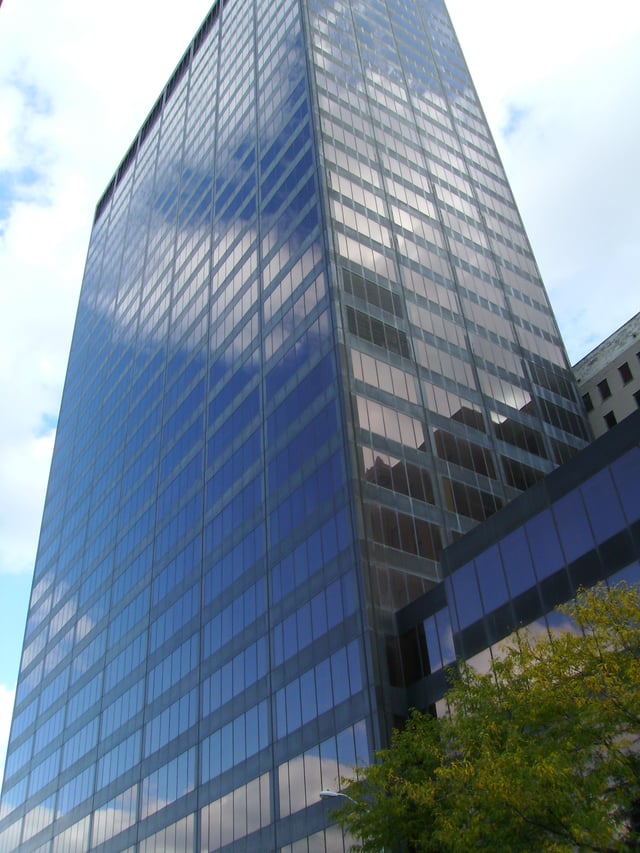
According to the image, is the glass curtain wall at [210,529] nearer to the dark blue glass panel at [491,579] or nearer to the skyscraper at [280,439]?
the skyscraper at [280,439]

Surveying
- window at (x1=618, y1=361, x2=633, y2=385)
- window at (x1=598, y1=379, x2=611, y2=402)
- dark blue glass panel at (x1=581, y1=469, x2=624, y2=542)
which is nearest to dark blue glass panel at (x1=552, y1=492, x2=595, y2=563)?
dark blue glass panel at (x1=581, y1=469, x2=624, y2=542)

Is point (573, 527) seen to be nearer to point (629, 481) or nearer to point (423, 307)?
point (629, 481)

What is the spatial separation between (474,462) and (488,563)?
64.9ft

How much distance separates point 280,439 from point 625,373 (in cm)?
3308

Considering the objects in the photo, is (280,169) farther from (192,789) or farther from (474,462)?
(192,789)

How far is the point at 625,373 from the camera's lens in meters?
75.5

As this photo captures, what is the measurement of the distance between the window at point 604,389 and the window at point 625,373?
6.84 ft

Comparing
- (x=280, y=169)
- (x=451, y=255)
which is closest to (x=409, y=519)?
(x=451, y=255)

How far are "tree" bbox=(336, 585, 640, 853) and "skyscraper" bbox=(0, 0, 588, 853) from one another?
17.0 meters

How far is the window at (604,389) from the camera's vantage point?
77.6m

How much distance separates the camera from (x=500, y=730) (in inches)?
1019

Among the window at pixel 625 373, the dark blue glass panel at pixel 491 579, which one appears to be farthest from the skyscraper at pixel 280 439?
the dark blue glass panel at pixel 491 579

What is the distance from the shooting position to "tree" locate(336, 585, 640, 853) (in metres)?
22.2

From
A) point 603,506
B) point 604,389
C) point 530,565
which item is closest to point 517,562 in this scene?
point 530,565
